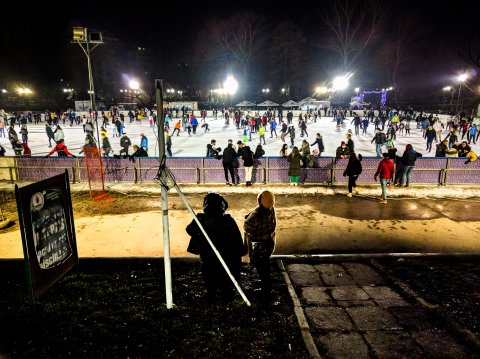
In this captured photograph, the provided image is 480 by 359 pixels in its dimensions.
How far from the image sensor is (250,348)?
12.1 ft

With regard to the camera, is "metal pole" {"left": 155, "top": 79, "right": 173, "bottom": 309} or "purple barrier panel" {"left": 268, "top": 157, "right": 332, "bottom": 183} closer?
"metal pole" {"left": 155, "top": 79, "right": 173, "bottom": 309}

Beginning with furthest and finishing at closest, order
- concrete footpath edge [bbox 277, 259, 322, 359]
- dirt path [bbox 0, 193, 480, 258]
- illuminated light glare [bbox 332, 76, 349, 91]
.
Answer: illuminated light glare [bbox 332, 76, 349, 91] → dirt path [bbox 0, 193, 480, 258] → concrete footpath edge [bbox 277, 259, 322, 359]

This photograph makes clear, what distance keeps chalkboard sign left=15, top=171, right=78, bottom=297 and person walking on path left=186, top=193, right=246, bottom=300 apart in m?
2.00

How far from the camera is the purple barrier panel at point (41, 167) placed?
1230 cm

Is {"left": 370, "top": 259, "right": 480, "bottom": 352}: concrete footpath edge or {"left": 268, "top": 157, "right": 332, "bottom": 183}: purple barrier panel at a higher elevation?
{"left": 268, "top": 157, "right": 332, "bottom": 183}: purple barrier panel

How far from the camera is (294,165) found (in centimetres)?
1159

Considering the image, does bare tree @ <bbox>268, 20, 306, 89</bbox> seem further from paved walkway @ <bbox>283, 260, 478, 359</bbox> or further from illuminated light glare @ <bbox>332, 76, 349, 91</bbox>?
paved walkway @ <bbox>283, 260, 478, 359</bbox>

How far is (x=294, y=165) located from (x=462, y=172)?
5897mm

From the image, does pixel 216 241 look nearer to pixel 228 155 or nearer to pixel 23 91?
pixel 228 155

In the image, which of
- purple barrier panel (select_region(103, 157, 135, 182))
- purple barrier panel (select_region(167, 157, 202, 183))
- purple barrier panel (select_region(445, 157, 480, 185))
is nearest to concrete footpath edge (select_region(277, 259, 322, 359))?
purple barrier panel (select_region(167, 157, 202, 183))

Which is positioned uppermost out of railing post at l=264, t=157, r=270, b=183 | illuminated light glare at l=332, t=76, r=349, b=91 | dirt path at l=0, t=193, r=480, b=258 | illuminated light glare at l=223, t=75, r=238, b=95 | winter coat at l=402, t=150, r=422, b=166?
illuminated light glare at l=332, t=76, r=349, b=91

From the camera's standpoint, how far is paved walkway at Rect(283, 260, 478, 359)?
363 centimetres

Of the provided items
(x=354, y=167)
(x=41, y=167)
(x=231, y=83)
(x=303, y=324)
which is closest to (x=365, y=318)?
(x=303, y=324)

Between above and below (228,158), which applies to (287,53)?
above
